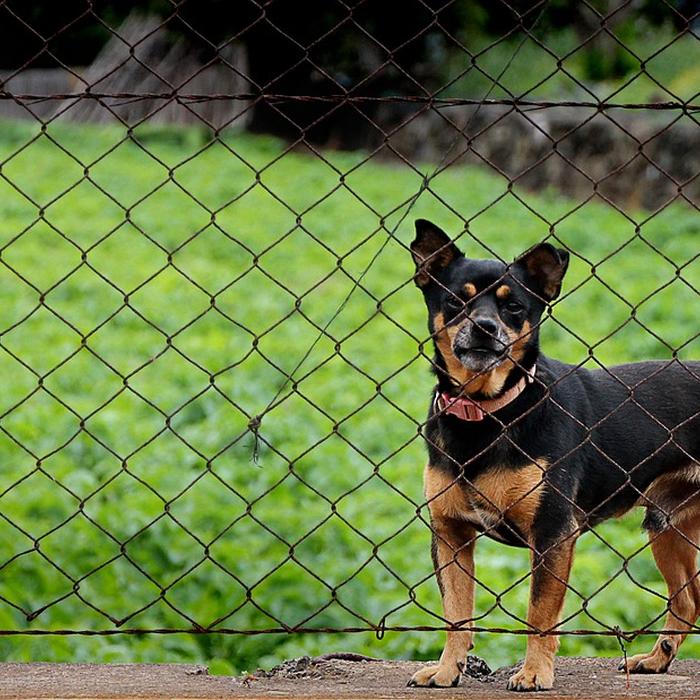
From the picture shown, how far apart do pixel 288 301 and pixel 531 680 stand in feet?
28.6

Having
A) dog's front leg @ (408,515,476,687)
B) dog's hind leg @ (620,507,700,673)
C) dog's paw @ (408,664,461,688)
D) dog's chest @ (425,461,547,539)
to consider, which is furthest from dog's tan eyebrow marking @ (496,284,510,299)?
dog's paw @ (408,664,461,688)

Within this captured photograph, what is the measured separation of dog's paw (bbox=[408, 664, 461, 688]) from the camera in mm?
3014

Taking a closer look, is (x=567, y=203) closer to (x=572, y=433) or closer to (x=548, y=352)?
(x=548, y=352)

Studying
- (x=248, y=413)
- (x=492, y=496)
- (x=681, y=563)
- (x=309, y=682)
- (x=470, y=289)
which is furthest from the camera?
(x=248, y=413)

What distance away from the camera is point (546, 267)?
342cm

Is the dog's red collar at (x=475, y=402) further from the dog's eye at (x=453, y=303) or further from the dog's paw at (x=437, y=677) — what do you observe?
the dog's paw at (x=437, y=677)

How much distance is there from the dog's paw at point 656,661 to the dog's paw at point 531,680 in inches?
15.6

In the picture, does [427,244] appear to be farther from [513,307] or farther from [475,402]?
[475,402]

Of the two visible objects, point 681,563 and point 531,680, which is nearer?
point 531,680

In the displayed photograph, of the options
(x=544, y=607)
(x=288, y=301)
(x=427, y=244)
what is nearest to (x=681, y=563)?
(x=544, y=607)

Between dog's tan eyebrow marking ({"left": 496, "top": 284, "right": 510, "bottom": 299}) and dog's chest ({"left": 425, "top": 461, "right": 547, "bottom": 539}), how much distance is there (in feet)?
1.64

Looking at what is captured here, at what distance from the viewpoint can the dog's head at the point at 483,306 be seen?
131 inches

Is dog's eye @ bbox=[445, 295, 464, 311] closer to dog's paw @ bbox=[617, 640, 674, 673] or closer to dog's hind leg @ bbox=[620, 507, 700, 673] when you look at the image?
dog's hind leg @ bbox=[620, 507, 700, 673]

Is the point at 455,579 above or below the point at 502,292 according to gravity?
below
